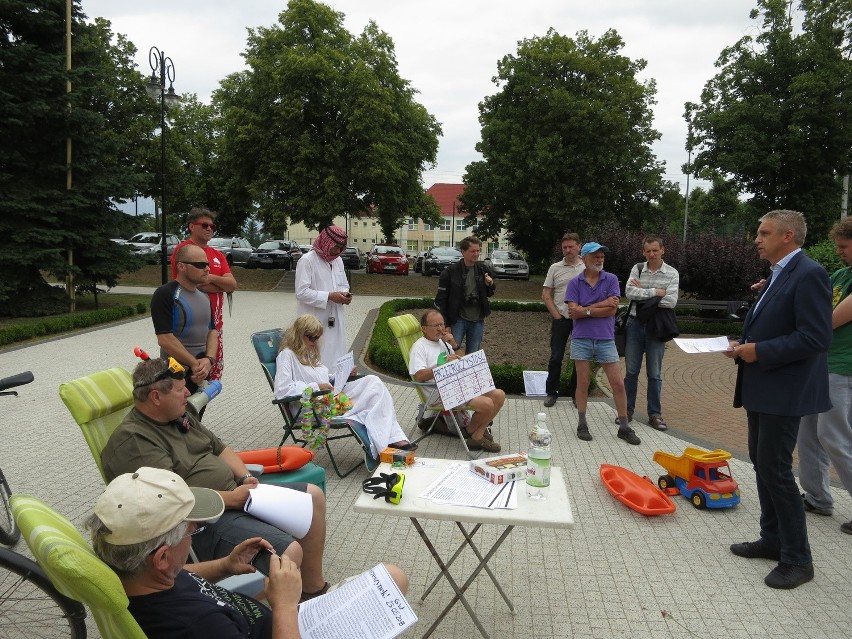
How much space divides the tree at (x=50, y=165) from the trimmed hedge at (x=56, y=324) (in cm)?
153

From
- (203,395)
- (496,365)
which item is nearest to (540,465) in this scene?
(203,395)

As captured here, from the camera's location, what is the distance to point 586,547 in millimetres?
4219

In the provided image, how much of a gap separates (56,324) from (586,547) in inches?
502

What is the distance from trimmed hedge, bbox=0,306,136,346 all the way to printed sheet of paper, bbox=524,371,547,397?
9.71 metres

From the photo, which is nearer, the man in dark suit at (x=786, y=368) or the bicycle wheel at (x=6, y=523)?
the man in dark suit at (x=786, y=368)

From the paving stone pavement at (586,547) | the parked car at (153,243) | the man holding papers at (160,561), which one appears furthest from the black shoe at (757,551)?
the parked car at (153,243)

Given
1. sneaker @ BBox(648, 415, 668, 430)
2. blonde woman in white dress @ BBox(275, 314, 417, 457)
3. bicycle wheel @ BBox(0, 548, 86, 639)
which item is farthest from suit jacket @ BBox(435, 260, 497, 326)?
bicycle wheel @ BBox(0, 548, 86, 639)

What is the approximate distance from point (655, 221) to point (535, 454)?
1155 inches

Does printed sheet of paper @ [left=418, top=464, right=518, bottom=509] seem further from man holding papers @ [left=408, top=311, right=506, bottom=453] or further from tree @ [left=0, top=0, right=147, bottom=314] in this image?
tree @ [left=0, top=0, right=147, bottom=314]

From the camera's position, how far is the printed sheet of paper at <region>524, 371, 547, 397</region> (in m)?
7.98

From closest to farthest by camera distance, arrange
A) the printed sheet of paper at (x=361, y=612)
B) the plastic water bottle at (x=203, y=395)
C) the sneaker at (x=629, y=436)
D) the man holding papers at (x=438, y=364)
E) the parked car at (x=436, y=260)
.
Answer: the printed sheet of paper at (x=361, y=612)
the plastic water bottle at (x=203, y=395)
the man holding papers at (x=438, y=364)
the sneaker at (x=629, y=436)
the parked car at (x=436, y=260)

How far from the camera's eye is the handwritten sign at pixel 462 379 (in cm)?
550

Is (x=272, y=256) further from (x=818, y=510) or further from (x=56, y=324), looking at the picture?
(x=818, y=510)

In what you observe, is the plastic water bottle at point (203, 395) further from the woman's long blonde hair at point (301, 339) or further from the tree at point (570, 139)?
the tree at point (570, 139)
